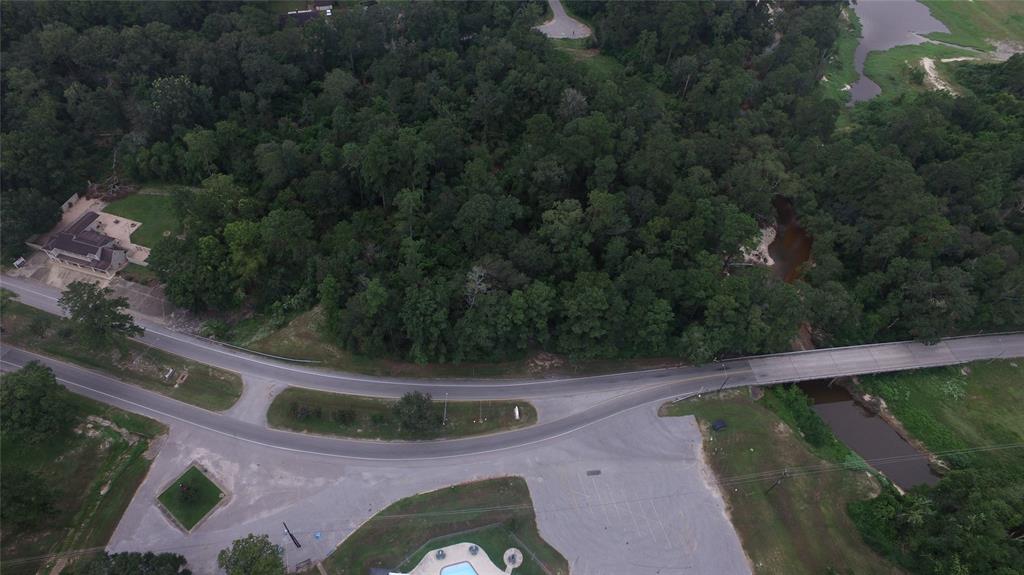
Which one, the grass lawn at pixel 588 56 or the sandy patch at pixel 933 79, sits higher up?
the sandy patch at pixel 933 79

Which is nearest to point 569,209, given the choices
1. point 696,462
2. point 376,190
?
point 376,190

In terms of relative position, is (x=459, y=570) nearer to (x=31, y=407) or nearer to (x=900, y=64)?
(x=31, y=407)

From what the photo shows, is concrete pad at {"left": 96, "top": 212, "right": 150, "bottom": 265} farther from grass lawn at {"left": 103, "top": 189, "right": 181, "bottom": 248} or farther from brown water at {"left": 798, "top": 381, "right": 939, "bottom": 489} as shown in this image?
brown water at {"left": 798, "top": 381, "right": 939, "bottom": 489}

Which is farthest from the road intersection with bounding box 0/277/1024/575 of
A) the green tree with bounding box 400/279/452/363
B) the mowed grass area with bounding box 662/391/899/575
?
the green tree with bounding box 400/279/452/363

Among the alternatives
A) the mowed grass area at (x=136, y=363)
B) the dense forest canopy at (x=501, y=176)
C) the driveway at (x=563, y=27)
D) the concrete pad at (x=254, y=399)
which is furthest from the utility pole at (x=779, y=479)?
the driveway at (x=563, y=27)

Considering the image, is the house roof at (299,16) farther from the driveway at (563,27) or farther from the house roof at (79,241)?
the house roof at (79,241)
